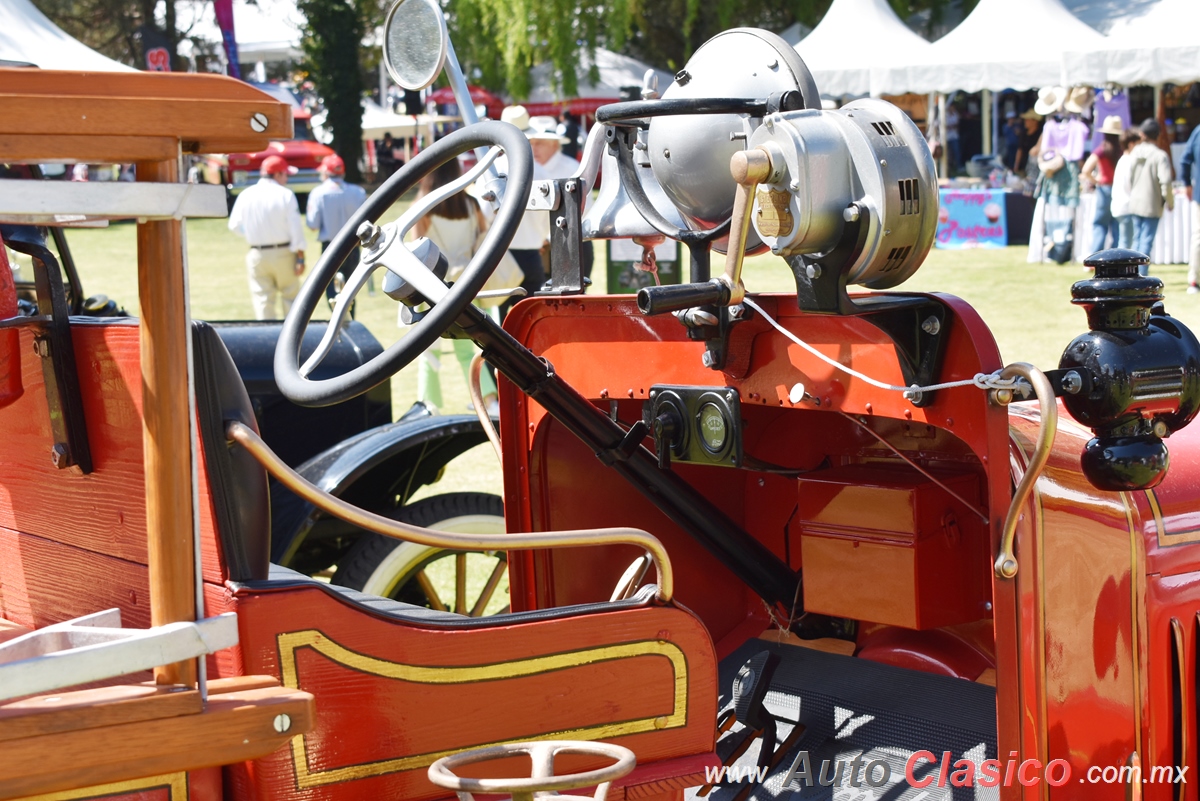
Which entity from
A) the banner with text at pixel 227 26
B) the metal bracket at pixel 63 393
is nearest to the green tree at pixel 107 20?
the banner with text at pixel 227 26

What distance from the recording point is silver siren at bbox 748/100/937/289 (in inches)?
77.0

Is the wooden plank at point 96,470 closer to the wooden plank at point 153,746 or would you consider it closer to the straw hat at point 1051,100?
the wooden plank at point 153,746

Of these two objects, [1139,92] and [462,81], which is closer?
[462,81]

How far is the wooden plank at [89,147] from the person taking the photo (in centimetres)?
130

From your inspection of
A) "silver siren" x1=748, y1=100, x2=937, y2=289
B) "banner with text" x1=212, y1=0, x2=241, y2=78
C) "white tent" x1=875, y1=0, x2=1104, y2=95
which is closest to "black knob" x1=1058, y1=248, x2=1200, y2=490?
"silver siren" x1=748, y1=100, x2=937, y2=289

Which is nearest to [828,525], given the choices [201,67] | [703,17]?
[703,17]

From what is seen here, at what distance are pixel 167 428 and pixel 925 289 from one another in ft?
19.1

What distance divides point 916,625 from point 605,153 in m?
1.09

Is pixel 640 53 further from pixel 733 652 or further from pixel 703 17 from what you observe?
pixel 733 652

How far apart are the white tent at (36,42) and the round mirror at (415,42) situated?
9.34 m

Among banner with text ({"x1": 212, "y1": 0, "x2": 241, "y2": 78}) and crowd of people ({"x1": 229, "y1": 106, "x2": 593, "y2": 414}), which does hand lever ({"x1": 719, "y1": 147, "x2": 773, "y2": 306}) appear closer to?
crowd of people ({"x1": 229, "y1": 106, "x2": 593, "y2": 414})

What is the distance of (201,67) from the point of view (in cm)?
4122

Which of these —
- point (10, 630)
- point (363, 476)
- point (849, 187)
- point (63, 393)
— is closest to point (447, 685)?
point (63, 393)

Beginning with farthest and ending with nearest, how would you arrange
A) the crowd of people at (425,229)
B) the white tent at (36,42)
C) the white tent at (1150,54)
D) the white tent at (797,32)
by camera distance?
the white tent at (797,32)
the white tent at (1150,54)
the white tent at (36,42)
the crowd of people at (425,229)
